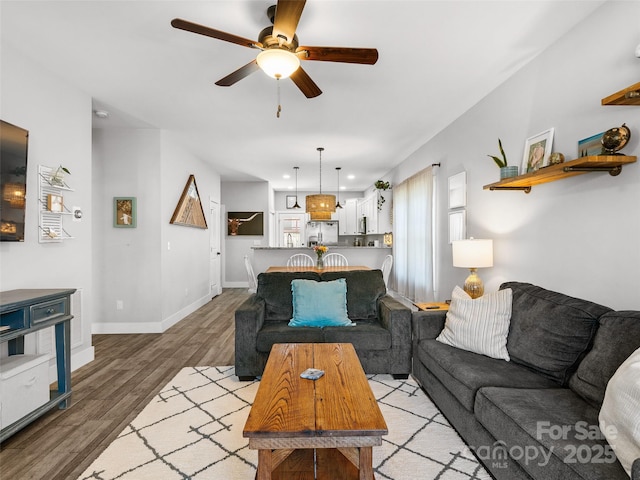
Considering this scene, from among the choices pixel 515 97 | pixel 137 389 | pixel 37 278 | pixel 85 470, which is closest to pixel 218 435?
pixel 85 470

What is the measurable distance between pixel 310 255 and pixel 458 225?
3.03 m

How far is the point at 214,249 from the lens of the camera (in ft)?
25.8

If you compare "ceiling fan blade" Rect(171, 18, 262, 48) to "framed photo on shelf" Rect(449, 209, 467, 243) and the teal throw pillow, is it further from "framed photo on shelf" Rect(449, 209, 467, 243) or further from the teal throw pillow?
"framed photo on shelf" Rect(449, 209, 467, 243)

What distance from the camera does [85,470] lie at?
1.88 meters

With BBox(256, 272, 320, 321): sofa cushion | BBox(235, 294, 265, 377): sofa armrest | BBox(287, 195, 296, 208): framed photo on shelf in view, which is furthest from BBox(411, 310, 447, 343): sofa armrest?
BBox(287, 195, 296, 208): framed photo on shelf

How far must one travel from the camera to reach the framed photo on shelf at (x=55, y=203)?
2.99 metres

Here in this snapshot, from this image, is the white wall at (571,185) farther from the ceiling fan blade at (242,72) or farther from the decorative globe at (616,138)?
the ceiling fan blade at (242,72)

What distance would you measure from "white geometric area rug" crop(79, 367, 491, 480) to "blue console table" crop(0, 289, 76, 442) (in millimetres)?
600

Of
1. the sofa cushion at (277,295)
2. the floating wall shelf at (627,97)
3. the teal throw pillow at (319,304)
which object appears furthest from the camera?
the sofa cushion at (277,295)

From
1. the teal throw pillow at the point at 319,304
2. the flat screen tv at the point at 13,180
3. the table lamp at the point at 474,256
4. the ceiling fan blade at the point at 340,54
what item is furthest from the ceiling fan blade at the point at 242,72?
the table lamp at the point at 474,256

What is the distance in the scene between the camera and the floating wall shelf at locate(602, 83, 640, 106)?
5.78 ft

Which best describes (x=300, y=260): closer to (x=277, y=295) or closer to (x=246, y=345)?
(x=277, y=295)

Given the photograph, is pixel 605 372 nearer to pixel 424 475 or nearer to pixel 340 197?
pixel 424 475

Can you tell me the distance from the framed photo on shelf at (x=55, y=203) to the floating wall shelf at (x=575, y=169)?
3.90 metres
